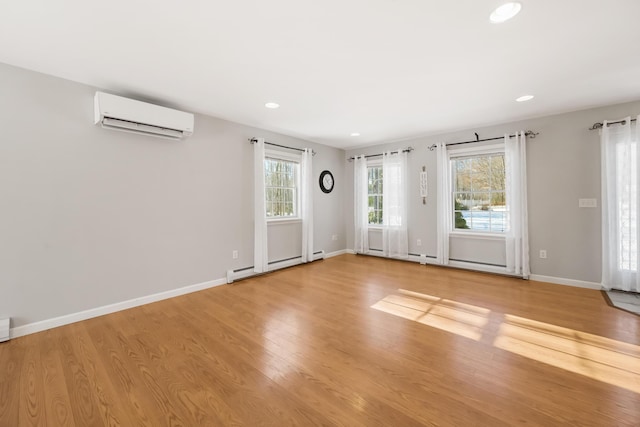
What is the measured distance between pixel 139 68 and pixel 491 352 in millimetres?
3932

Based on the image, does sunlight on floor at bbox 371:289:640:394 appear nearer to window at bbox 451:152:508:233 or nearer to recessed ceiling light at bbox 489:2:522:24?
window at bbox 451:152:508:233

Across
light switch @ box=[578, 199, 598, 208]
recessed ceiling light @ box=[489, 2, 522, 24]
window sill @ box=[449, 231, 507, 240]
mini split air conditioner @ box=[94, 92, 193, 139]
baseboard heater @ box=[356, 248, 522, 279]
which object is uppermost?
recessed ceiling light @ box=[489, 2, 522, 24]

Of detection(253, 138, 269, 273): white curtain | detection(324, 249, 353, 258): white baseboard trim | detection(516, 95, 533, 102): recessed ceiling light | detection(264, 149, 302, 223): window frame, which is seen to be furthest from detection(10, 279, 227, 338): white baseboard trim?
detection(516, 95, 533, 102): recessed ceiling light

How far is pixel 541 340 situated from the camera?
226 cm

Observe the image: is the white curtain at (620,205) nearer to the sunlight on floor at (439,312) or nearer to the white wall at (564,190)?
the white wall at (564,190)

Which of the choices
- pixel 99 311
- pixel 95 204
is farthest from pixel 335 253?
pixel 95 204

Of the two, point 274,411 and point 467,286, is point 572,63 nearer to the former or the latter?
point 467,286

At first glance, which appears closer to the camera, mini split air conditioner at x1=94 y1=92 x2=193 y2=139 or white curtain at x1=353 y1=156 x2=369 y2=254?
mini split air conditioner at x1=94 y1=92 x2=193 y2=139

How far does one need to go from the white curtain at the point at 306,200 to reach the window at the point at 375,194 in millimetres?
1495

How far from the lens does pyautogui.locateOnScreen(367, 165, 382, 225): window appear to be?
574cm

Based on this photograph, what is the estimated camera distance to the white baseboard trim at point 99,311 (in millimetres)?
2423

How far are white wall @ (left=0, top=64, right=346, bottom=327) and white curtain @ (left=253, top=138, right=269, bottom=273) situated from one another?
0.30 m

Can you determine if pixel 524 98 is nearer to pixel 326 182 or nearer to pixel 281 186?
pixel 326 182

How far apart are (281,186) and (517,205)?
3866 mm
